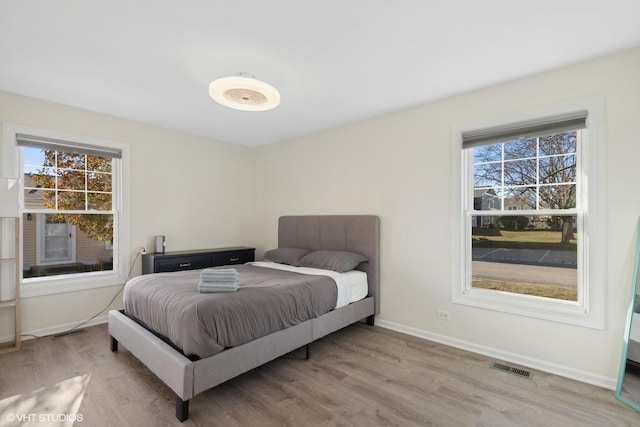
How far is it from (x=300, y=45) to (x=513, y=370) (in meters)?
3.15

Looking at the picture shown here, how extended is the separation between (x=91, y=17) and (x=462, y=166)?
3235 mm

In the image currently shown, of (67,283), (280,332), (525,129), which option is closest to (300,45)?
(525,129)

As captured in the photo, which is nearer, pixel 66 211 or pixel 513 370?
pixel 513 370

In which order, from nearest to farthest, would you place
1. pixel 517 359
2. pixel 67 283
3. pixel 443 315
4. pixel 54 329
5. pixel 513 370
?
1. pixel 513 370
2. pixel 517 359
3. pixel 443 315
4. pixel 54 329
5. pixel 67 283

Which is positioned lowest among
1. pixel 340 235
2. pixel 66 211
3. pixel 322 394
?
pixel 322 394

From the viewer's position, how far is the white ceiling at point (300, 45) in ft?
6.16

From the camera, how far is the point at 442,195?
3.21 m

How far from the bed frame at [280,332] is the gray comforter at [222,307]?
7cm

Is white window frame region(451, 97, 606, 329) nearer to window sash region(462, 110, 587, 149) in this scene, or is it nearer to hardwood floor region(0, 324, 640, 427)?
window sash region(462, 110, 587, 149)

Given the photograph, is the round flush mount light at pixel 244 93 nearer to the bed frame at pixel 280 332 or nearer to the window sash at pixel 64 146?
the bed frame at pixel 280 332

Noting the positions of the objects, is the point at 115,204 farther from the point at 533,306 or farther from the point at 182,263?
the point at 533,306

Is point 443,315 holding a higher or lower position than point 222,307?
lower

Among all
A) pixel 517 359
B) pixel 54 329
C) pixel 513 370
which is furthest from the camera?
pixel 54 329

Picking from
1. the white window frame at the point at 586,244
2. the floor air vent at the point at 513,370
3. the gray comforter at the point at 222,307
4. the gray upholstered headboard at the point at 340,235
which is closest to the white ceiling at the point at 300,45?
the white window frame at the point at 586,244
